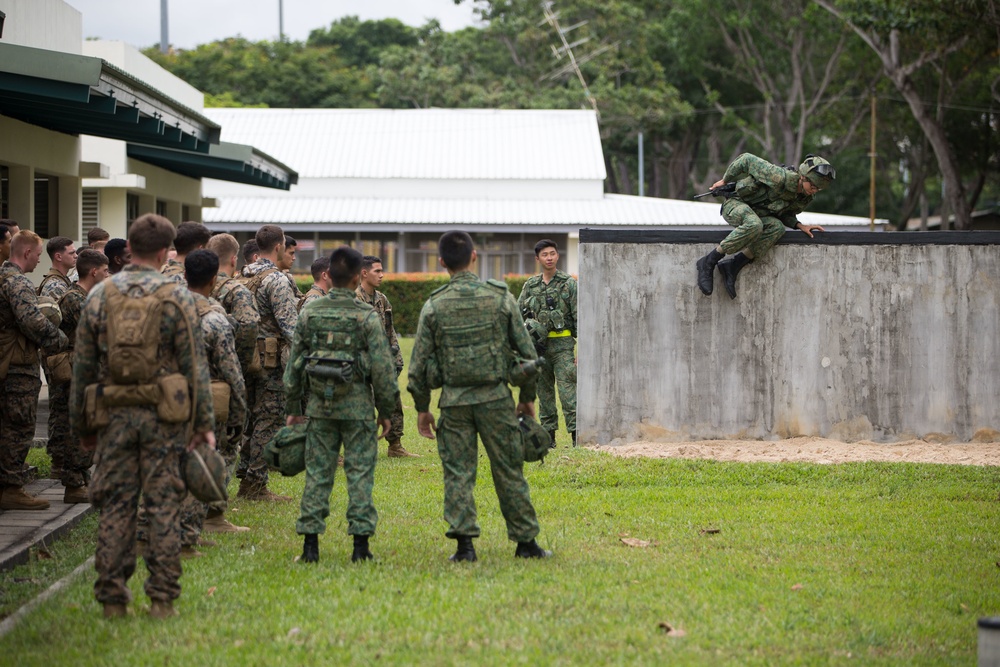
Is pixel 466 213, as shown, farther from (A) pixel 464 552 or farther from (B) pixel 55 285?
(A) pixel 464 552

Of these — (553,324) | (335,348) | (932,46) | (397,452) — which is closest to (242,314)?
(335,348)

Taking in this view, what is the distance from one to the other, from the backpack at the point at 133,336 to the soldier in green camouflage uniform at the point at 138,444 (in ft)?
0.09

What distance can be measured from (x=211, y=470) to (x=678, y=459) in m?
6.05

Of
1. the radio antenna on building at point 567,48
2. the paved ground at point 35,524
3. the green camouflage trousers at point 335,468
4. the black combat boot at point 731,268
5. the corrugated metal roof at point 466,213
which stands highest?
the radio antenna on building at point 567,48

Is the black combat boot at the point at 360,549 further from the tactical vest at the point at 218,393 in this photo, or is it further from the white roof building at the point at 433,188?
the white roof building at the point at 433,188

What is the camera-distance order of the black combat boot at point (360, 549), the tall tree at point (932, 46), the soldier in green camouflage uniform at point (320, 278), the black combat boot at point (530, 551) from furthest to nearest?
the tall tree at point (932, 46) < the soldier in green camouflage uniform at point (320, 278) < the black combat boot at point (530, 551) < the black combat boot at point (360, 549)

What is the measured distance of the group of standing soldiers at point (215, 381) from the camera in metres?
6.12

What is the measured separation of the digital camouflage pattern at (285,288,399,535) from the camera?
288 inches

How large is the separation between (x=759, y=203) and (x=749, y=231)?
1.55 ft

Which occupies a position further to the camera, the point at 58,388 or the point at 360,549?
the point at 58,388

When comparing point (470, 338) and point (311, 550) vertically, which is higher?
point (470, 338)

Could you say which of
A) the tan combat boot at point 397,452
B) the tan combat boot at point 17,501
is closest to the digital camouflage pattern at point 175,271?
the tan combat boot at point 17,501

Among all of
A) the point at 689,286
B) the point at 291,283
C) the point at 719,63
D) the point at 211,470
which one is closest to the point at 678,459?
the point at 689,286

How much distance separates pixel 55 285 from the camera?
9.95m
